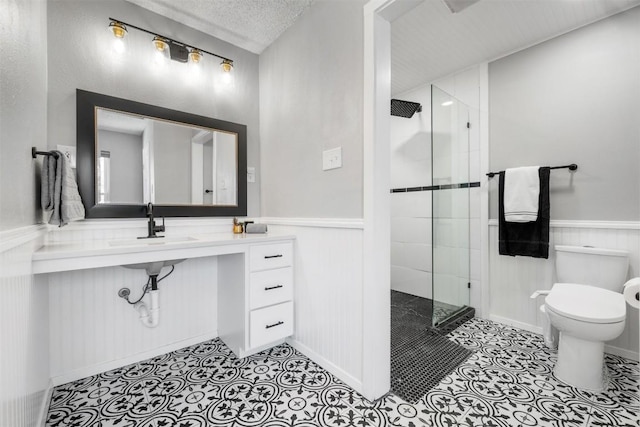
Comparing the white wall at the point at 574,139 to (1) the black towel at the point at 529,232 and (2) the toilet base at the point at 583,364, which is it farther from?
(2) the toilet base at the point at 583,364

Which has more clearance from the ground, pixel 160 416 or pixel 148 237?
pixel 148 237

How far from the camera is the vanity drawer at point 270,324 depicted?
71.9 inches

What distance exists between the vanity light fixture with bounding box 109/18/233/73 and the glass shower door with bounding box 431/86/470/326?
183 cm

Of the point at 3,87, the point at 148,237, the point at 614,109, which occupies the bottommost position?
the point at 148,237

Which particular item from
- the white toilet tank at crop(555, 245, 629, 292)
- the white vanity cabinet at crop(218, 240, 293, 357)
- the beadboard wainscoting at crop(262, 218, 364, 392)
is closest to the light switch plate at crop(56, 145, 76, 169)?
the white vanity cabinet at crop(218, 240, 293, 357)

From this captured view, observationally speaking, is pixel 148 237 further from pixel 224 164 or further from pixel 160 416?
pixel 160 416

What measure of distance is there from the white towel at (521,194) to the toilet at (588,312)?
40cm

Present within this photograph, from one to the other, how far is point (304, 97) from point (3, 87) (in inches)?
58.6

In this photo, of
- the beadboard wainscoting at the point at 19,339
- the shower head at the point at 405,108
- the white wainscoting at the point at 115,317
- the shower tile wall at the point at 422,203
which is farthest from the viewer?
the shower head at the point at 405,108

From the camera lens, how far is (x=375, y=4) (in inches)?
56.0

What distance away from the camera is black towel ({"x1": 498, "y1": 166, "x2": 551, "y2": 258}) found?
2.14 metres

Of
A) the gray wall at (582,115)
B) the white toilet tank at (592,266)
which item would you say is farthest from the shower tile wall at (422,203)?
the white toilet tank at (592,266)

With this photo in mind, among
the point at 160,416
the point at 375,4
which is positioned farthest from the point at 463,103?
the point at 160,416

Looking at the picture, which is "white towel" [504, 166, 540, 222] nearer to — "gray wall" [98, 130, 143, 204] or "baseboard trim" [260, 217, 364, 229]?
"baseboard trim" [260, 217, 364, 229]
